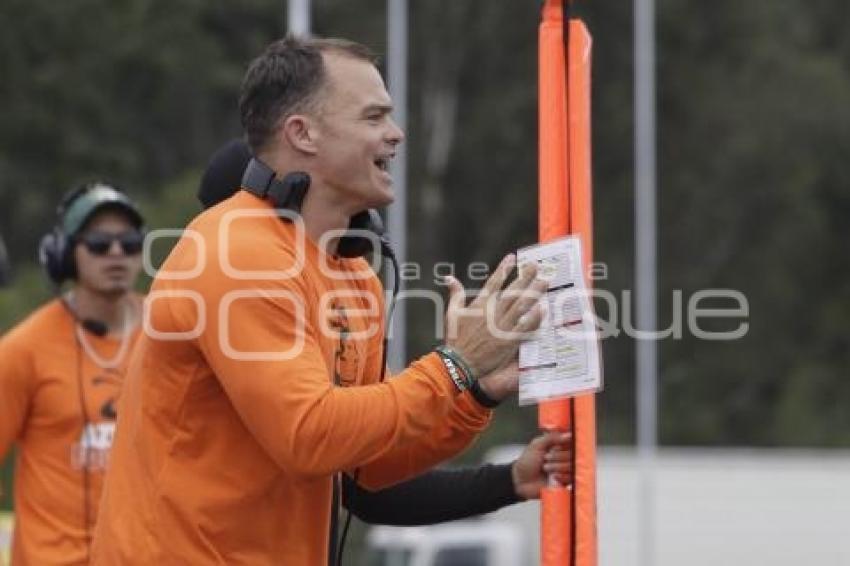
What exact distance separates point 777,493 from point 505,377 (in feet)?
58.3

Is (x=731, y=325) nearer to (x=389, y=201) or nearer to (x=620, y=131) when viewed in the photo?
(x=620, y=131)

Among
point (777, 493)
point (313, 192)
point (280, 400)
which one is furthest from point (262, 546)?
point (777, 493)

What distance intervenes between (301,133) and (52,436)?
280cm

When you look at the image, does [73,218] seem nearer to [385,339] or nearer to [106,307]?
[106,307]

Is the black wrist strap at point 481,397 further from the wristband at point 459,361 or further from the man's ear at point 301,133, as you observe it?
the man's ear at point 301,133

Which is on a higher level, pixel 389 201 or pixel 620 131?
pixel 620 131

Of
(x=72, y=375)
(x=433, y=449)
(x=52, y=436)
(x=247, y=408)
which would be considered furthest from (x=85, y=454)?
(x=247, y=408)

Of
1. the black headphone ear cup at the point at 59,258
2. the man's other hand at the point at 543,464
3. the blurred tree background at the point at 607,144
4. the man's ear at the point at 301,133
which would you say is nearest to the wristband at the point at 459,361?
the man's other hand at the point at 543,464

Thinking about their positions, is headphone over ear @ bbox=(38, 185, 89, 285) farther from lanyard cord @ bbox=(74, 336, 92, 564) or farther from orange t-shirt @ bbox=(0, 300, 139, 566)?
lanyard cord @ bbox=(74, 336, 92, 564)

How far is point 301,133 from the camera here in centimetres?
438

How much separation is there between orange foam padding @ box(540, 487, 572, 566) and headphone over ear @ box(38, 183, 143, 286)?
10.1 ft

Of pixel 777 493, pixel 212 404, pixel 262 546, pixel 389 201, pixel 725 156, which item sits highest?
pixel 725 156

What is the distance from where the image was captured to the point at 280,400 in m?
4.02

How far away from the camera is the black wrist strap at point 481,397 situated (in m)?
4.29
